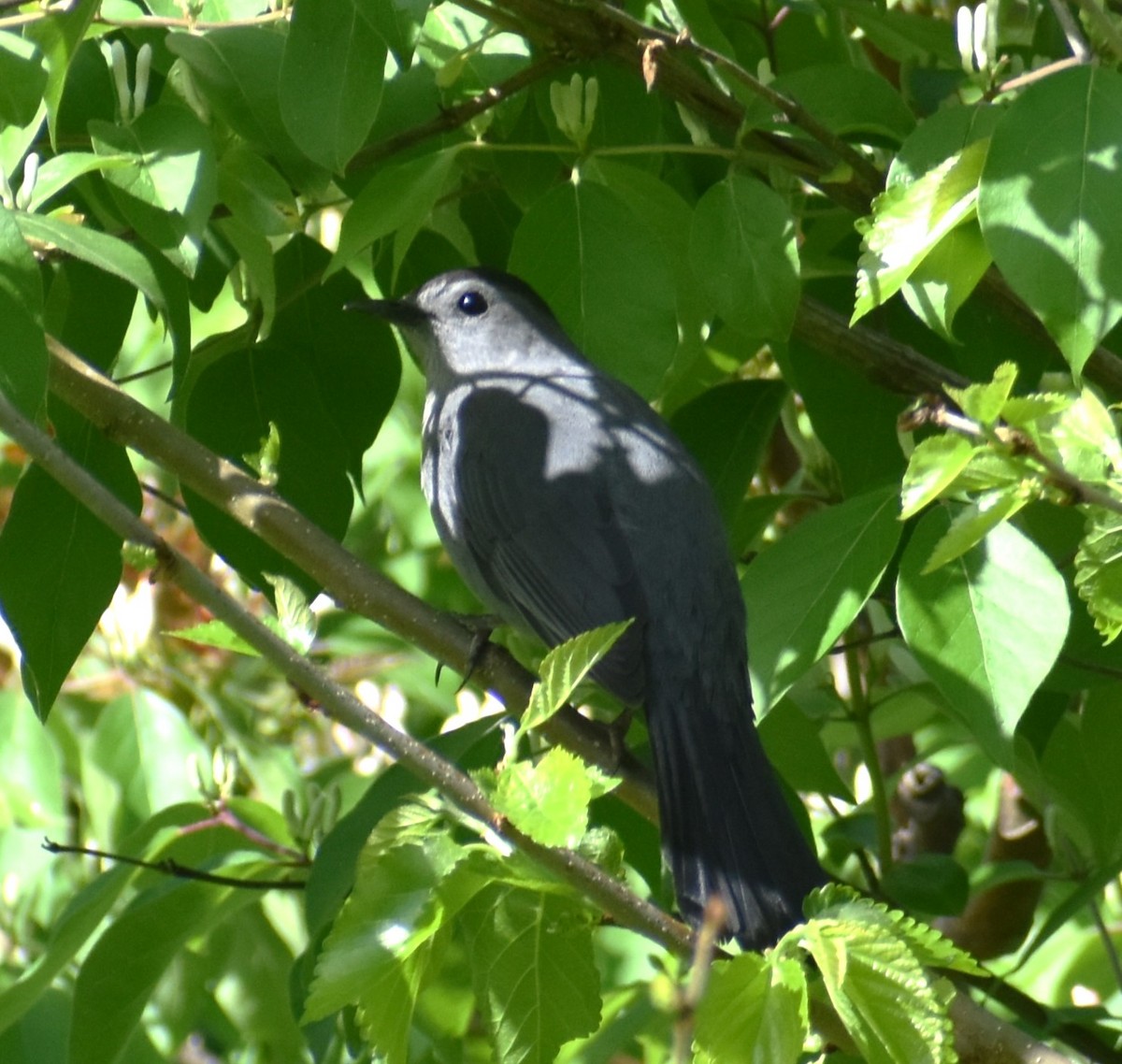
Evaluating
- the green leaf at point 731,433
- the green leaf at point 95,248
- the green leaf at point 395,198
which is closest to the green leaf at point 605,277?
the green leaf at point 395,198

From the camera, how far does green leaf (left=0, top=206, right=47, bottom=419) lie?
6.19ft

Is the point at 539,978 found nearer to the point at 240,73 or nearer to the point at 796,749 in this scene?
the point at 796,749

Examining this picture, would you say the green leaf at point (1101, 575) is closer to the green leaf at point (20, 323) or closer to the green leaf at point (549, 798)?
the green leaf at point (549, 798)

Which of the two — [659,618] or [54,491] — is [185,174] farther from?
[659,618]

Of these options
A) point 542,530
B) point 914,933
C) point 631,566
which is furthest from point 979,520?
point 542,530

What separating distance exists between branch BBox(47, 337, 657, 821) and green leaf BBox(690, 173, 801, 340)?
2.03 feet

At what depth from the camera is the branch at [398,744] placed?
164 cm

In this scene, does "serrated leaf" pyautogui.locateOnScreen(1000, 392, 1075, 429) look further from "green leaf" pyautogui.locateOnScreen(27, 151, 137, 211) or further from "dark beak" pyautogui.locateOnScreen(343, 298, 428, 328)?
"dark beak" pyautogui.locateOnScreen(343, 298, 428, 328)

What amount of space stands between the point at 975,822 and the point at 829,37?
2.51m

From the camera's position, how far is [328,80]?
2.23m

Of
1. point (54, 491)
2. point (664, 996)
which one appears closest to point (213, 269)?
point (54, 491)

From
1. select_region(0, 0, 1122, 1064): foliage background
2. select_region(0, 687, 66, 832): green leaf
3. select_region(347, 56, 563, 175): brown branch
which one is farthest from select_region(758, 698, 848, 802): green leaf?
select_region(0, 687, 66, 832): green leaf

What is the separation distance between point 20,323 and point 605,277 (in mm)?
925

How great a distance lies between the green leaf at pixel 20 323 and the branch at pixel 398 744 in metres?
0.13
